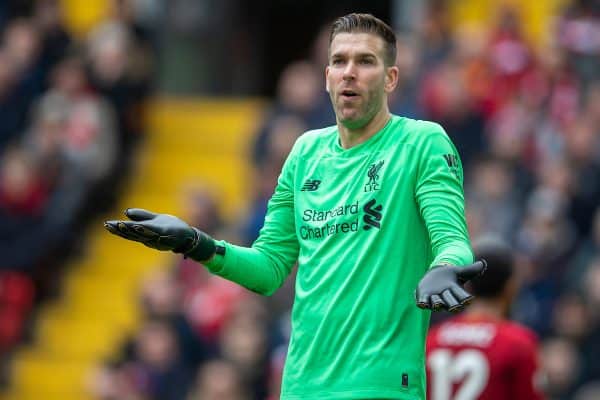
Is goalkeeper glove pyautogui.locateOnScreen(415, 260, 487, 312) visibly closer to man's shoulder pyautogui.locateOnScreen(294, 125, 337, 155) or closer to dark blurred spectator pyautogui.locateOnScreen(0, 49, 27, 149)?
man's shoulder pyautogui.locateOnScreen(294, 125, 337, 155)

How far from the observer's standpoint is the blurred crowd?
14688 mm

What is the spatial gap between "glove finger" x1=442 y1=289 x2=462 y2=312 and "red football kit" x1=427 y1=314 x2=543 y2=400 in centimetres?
219

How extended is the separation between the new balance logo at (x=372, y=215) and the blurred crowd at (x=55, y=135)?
9.31 m

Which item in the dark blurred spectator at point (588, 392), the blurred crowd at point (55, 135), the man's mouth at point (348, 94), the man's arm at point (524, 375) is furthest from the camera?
the blurred crowd at point (55, 135)

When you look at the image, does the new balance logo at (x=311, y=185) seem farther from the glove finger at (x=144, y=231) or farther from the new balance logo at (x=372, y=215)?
the glove finger at (x=144, y=231)

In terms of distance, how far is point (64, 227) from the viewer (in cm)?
1505

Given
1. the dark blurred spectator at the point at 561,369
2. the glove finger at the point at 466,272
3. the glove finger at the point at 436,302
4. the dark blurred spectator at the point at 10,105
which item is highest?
the dark blurred spectator at the point at 10,105

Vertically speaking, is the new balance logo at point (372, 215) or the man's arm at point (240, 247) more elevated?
the new balance logo at point (372, 215)

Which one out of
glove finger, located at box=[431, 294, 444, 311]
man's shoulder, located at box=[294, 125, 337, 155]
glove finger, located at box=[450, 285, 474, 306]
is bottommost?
glove finger, located at box=[431, 294, 444, 311]

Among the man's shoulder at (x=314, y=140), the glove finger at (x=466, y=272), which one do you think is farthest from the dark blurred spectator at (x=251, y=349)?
the glove finger at (x=466, y=272)

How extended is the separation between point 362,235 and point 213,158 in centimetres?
1051

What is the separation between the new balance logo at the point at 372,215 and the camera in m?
5.70

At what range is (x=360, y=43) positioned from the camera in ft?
19.1

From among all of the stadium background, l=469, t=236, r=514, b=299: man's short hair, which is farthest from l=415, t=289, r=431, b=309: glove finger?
the stadium background
